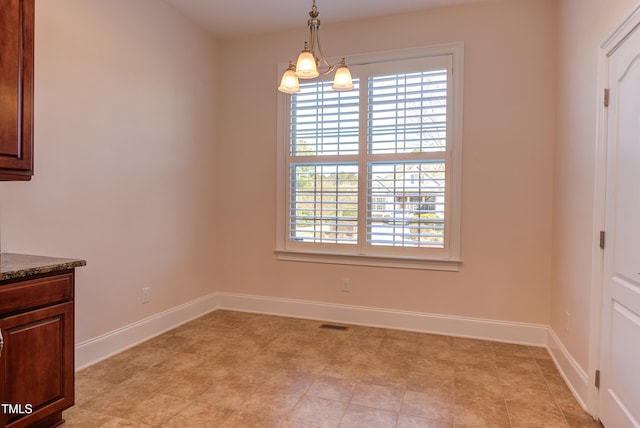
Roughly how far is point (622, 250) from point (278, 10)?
3.34 metres

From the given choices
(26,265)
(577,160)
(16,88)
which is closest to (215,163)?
(16,88)

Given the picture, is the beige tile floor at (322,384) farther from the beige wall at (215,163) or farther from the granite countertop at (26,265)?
the granite countertop at (26,265)

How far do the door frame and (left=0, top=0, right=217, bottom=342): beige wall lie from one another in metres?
3.41

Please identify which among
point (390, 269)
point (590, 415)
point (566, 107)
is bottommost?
point (590, 415)

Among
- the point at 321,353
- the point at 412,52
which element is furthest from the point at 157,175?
the point at 412,52

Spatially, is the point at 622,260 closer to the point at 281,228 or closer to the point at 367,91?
the point at 367,91

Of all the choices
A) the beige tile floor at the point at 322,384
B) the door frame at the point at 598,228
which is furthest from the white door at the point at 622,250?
the beige tile floor at the point at 322,384

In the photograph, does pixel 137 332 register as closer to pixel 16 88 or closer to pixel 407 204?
pixel 16 88

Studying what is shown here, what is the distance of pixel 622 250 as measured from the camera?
1.87 m

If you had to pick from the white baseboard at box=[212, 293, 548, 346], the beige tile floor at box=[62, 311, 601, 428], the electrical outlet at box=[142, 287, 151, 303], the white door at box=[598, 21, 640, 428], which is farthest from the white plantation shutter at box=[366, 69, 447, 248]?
the electrical outlet at box=[142, 287, 151, 303]

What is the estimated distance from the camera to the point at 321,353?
304 centimetres

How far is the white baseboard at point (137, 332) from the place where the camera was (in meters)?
2.75

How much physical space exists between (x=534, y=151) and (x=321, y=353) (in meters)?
2.55

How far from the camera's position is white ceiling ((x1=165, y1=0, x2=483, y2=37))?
132 inches
